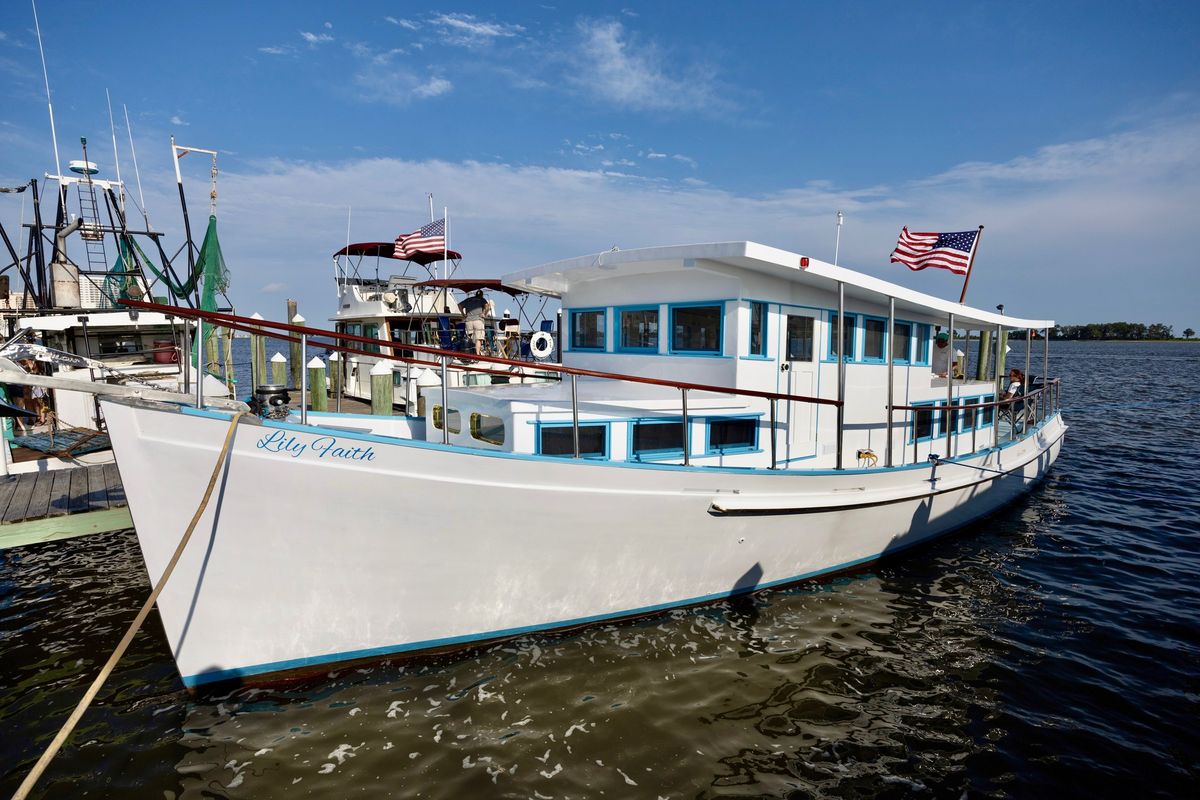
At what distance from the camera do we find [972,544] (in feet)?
34.2

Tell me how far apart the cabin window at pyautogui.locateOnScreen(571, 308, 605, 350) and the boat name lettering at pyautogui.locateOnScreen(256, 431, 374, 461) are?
5.19 meters

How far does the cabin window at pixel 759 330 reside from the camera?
8234 millimetres

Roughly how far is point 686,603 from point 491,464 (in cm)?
308

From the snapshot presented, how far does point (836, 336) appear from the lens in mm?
9406

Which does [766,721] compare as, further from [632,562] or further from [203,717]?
[203,717]

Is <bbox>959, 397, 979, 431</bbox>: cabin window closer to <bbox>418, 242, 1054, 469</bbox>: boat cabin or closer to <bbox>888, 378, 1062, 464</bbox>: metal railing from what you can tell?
<bbox>888, 378, 1062, 464</bbox>: metal railing

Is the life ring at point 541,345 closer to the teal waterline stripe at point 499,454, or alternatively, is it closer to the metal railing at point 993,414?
the metal railing at point 993,414

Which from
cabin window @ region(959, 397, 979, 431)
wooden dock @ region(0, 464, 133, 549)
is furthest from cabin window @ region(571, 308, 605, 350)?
cabin window @ region(959, 397, 979, 431)

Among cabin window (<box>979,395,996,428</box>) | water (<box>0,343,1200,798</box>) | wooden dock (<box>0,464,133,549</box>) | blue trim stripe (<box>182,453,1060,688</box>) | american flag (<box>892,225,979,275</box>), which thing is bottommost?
water (<box>0,343,1200,798</box>)

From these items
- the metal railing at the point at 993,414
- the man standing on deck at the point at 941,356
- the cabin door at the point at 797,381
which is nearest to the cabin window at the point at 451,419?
the cabin door at the point at 797,381

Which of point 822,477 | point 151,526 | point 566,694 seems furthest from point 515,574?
point 822,477

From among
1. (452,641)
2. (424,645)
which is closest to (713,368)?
(452,641)

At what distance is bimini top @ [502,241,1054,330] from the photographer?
709cm

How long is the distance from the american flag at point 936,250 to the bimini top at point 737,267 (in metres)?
1.11
